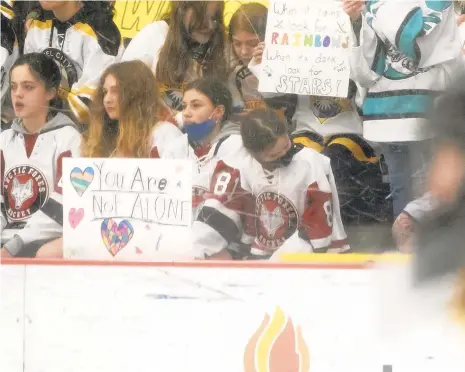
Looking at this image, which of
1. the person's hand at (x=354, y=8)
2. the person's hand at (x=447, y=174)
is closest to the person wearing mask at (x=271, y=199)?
the person's hand at (x=447, y=174)

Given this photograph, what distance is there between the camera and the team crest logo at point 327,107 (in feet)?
7.75

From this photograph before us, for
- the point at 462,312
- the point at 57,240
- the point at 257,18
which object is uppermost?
the point at 257,18

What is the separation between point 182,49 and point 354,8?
2.31 ft

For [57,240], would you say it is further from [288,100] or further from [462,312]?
[462,312]

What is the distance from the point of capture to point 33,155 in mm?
2479

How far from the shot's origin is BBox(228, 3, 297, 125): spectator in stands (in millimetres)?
2373

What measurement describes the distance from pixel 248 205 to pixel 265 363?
24.7 inches

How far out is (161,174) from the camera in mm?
2404

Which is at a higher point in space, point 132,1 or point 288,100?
point 132,1

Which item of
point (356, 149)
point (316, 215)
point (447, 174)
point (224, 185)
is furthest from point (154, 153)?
point (447, 174)

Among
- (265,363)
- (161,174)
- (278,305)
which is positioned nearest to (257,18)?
(161,174)

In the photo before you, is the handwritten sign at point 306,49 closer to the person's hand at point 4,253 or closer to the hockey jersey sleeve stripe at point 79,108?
the hockey jersey sleeve stripe at point 79,108

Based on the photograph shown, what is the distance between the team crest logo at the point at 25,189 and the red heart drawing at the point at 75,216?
0.13 metres

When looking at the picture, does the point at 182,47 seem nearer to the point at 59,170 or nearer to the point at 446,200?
the point at 59,170
